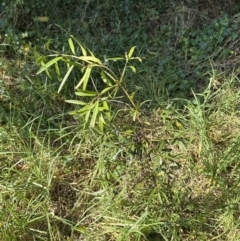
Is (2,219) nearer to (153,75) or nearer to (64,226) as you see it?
(64,226)

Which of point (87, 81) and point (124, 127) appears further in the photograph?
point (124, 127)

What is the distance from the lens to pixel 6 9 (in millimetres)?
3799

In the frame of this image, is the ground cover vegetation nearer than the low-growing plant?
No

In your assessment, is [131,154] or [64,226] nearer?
[131,154]

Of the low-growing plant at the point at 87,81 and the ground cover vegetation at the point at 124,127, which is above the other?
the low-growing plant at the point at 87,81

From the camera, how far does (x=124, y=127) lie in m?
3.09

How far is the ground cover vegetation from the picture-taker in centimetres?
285

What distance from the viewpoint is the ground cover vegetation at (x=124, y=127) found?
9.34 ft

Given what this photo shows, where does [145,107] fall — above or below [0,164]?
above

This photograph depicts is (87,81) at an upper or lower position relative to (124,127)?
upper

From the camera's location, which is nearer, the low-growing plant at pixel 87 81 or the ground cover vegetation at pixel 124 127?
the low-growing plant at pixel 87 81


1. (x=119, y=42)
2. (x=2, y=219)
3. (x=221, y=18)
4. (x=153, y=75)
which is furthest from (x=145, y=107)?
(x=2, y=219)

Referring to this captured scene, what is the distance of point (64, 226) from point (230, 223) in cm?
87

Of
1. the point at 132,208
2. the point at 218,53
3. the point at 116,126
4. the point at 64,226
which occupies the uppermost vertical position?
the point at 218,53
